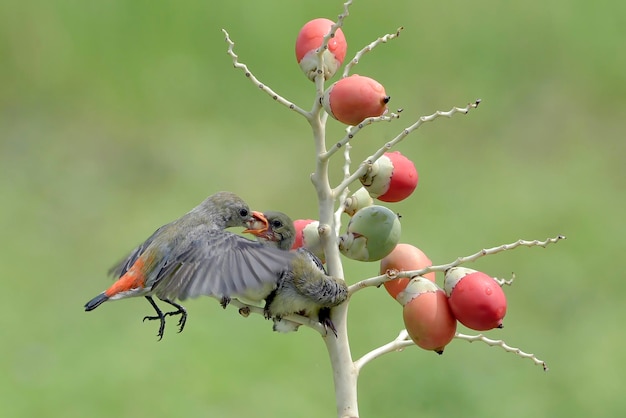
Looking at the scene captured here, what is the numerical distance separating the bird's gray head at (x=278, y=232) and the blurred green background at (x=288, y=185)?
1.78 meters

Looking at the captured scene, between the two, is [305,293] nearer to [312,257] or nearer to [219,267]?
[312,257]

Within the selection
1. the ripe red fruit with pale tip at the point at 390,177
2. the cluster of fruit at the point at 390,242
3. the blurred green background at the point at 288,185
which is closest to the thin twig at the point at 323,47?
the cluster of fruit at the point at 390,242

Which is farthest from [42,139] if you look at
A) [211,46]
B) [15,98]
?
[211,46]

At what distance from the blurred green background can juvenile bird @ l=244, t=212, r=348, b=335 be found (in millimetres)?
1925

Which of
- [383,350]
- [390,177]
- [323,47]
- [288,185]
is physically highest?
[288,185]

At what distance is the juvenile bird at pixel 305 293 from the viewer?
153cm

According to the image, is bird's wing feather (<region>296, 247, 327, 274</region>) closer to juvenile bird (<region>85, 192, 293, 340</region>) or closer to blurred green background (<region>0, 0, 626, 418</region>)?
juvenile bird (<region>85, 192, 293, 340</region>)

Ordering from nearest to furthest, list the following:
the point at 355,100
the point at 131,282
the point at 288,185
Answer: the point at 355,100, the point at 131,282, the point at 288,185

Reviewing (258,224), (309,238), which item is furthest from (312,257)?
(258,224)

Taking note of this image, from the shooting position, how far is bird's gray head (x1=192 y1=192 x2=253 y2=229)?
196 centimetres

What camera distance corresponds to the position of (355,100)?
142cm

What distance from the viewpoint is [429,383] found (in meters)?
3.63

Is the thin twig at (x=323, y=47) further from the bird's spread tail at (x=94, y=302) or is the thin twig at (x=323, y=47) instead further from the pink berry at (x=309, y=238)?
the bird's spread tail at (x=94, y=302)

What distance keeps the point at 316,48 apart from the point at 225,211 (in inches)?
21.1
